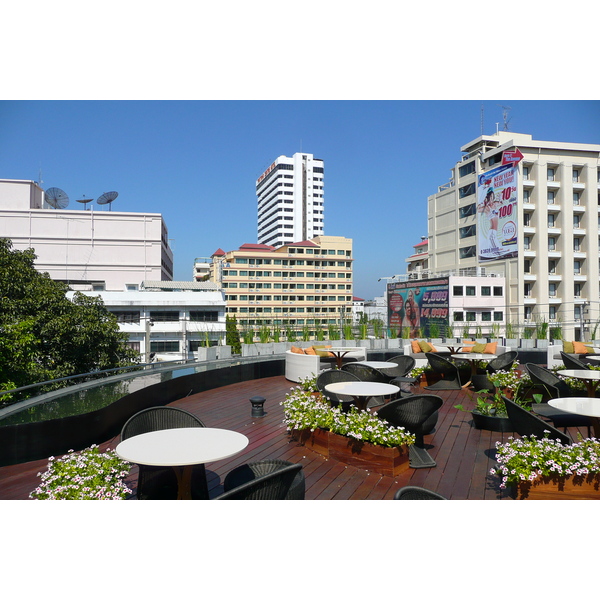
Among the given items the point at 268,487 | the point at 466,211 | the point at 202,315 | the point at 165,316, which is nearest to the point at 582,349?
the point at 268,487

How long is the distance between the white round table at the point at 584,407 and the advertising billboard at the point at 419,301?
3361cm

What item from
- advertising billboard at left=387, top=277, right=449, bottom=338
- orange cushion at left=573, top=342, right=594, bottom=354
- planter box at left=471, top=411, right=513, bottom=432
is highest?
advertising billboard at left=387, top=277, right=449, bottom=338

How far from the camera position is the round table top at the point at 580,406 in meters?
3.70

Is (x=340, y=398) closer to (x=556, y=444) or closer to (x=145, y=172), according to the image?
(x=556, y=444)

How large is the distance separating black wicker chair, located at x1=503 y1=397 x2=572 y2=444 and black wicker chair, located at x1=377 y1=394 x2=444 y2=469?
621 millimetres

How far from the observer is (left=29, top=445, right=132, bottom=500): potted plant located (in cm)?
250

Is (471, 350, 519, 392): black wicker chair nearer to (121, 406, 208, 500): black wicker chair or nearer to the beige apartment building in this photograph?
(121, 406, 208, 500): black wicker chair

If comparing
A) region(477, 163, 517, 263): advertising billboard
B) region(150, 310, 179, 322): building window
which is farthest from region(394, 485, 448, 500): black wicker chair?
region(150, 310, 179, 322): building window

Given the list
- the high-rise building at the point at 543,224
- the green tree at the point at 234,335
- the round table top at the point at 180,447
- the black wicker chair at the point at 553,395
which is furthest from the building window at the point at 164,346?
the round table top at the point at 180,447

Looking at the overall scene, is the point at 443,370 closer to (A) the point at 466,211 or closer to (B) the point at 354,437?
(B) the point at 354,437
